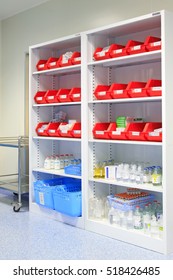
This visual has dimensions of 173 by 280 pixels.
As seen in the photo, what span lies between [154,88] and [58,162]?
171 cm

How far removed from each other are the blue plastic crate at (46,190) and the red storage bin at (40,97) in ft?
3.30

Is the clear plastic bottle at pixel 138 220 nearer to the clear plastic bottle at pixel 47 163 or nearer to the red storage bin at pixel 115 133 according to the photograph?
the red storage bin at pixel 115 133

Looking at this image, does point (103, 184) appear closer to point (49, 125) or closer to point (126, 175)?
point (126, 175)

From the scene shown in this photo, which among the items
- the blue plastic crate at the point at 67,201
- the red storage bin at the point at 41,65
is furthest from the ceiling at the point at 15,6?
the blue plastic crate at the point at 67,201

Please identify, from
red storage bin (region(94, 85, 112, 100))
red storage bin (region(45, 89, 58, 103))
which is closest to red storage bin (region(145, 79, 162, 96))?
red storage bin (region(94, 85, 112, 100))

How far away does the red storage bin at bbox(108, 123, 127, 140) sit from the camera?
3392mm

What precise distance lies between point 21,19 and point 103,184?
3.21m

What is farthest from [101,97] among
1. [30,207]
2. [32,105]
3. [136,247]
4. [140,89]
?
[30,207]

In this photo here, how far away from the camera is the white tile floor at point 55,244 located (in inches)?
117

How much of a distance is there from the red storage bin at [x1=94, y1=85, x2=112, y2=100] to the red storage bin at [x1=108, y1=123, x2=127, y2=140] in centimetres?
31

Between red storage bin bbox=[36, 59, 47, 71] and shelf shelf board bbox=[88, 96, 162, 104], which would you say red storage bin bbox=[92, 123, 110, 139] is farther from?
red storage bin bbox=[36, 59, 47, 71]

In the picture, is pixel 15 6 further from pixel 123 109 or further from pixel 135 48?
pixel 135 48

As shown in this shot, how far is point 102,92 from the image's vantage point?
357 centimetres

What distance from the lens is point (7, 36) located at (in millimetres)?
5863
